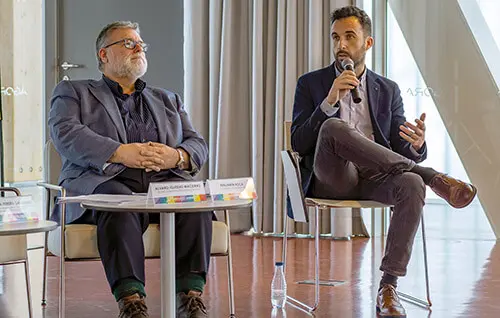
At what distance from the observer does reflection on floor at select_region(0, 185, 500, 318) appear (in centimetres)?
326

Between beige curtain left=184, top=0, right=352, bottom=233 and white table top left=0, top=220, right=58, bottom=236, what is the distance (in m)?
3.32

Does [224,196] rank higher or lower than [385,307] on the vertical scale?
higher

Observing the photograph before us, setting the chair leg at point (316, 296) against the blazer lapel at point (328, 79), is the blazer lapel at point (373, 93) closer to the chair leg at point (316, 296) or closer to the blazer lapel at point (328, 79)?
the blazer lapel at point (328, 79)

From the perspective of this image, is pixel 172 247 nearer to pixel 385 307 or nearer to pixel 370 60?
pixel 385 307

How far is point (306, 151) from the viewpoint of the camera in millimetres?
3391

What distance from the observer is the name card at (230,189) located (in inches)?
97.9

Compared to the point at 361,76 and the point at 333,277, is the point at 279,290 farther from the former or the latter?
the point at 361,76

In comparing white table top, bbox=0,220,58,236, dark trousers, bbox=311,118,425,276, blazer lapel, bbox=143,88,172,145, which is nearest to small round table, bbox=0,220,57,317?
white table top, bbox=0,220,58,236

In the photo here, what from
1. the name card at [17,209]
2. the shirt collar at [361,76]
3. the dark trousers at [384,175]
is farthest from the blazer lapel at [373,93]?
the name card at [17,209]

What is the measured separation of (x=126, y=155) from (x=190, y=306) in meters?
0.61

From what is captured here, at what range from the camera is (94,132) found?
3.10 m

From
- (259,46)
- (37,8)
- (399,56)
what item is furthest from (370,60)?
(37,8)

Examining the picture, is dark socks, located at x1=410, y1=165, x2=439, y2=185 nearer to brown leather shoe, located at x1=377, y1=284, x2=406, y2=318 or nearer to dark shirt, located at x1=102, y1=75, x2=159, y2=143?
brown leather shoe, located at x1=377, y1=284, x2=406, y2=318

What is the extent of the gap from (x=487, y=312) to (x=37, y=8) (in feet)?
12.9
